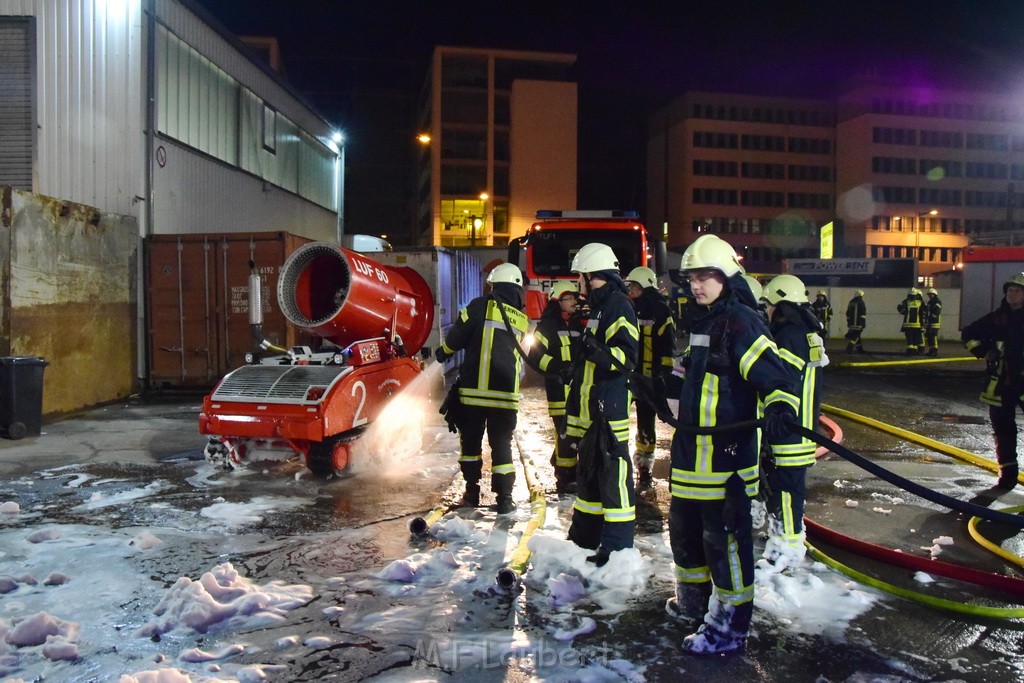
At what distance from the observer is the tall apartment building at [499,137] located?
5922 centimetres

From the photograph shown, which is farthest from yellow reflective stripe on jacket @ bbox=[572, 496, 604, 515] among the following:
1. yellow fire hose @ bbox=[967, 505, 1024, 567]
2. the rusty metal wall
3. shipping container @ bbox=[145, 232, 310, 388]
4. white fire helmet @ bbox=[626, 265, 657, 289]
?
shipping container @ bbox=[145, 232, 310, 388]

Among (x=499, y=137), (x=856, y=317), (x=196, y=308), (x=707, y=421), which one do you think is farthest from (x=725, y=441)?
(x=499, y=137)

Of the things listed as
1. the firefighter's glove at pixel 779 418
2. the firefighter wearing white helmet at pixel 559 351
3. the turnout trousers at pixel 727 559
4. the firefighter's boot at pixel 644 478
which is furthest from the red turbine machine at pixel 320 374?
the firefighter's glove at pixel 779 418

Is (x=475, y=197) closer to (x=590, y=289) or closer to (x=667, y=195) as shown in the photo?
(x=667, y=195)

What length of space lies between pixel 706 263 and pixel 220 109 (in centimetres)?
1701

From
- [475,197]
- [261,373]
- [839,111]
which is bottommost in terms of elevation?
[261,373]

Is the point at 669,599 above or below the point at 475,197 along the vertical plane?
below

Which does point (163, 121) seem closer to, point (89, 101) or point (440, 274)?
point (89, 101)

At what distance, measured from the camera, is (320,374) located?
6.96 meters

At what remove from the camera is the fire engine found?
12.5 m

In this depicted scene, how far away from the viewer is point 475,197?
5934 centimetres

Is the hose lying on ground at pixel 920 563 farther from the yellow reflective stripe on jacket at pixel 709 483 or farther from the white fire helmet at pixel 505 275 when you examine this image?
the white fire helmet at pixel 505 275

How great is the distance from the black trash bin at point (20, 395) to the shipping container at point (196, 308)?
12.9 ft

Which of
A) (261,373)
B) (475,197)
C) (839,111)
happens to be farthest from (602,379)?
(839,111)
